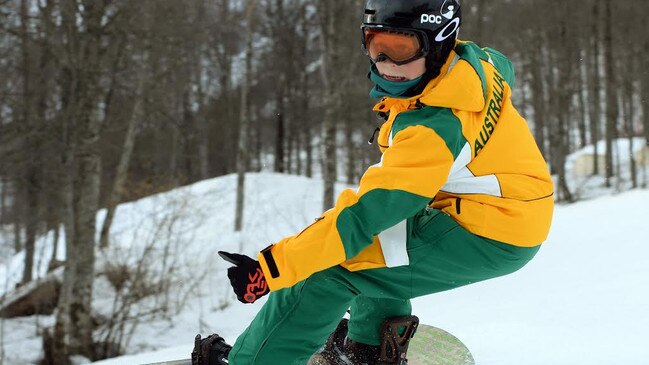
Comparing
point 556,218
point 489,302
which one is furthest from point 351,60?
point 489,302

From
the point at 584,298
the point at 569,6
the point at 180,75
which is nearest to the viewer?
the point at 584,298

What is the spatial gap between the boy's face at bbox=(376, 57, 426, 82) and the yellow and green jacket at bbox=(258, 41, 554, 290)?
0.07 m

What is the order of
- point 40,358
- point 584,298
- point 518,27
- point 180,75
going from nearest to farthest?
point 584,298, point 40,358, point 180,75, point 518,27

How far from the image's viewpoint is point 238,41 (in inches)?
1015

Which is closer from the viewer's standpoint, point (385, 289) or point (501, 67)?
point (385, 289)

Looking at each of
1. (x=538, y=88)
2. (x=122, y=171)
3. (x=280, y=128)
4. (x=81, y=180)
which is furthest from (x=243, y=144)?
(x=538, y=88)

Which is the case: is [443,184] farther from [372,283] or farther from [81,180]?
[81,180]

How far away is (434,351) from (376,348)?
40cm

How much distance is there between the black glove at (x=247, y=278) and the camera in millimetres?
1872

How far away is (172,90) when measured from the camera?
1672 centimetres

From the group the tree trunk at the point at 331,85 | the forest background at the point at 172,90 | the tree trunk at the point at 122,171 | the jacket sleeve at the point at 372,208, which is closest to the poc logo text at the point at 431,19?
the jacket sleeve at the point at 372,208

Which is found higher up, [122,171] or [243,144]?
[243,144]

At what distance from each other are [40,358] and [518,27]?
20.2 m

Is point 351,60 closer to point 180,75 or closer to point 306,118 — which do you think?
point 180,75
